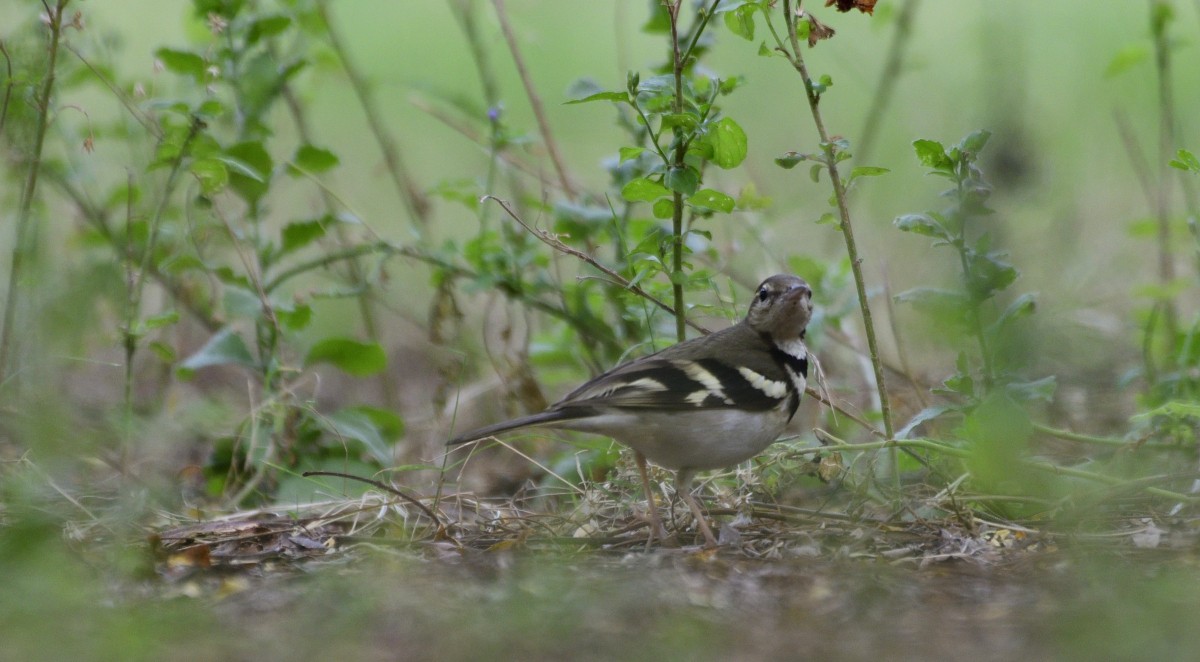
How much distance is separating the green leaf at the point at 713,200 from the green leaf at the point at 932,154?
0.66m

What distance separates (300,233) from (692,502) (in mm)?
2183

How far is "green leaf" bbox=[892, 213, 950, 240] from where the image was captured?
4.20 meters

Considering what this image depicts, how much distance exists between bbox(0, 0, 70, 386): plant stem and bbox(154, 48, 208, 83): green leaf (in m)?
0.57

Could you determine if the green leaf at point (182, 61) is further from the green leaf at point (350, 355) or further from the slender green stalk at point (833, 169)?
the slender green stalk at point (833, 169)

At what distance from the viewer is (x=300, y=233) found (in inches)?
218

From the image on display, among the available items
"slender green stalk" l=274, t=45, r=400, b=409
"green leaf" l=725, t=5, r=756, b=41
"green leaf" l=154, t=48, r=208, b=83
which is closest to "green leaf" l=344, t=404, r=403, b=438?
"slender green stalk" l=274, t=45, r=400, b=409

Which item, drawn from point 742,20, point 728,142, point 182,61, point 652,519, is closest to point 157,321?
point 182,61

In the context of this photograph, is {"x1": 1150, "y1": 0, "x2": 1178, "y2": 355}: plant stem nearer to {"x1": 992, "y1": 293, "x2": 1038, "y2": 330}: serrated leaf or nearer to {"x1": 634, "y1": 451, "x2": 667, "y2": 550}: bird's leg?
{"x1": 992, "y1": 293, "x2": 1038, "y2": 330}: serrated leaf

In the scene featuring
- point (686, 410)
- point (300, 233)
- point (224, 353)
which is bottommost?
point (686, 410)

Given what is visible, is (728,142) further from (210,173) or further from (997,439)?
(210,173)

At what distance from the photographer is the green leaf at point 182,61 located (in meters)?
5.35

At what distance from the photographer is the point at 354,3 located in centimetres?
1405

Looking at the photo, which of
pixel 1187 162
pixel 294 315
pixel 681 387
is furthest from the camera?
pixel 294 315

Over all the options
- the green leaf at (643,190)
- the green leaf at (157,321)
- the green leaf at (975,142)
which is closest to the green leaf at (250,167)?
the green leaf at (157,321)
